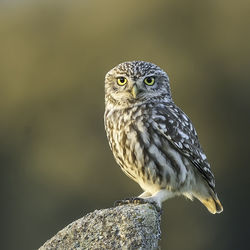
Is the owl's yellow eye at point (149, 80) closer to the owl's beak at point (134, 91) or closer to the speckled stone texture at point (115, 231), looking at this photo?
the owl's beak at point (134, 91)

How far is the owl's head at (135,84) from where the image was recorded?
8750mm

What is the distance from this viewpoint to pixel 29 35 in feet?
71.9

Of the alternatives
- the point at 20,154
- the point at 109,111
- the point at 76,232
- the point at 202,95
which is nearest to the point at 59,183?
the point at 20,154

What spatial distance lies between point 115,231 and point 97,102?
12337mm

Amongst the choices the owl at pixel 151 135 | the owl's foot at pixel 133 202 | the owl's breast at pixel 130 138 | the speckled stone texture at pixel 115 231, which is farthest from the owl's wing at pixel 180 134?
the speckled stone texture at pixel 115 231

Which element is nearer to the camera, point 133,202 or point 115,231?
point 115,231

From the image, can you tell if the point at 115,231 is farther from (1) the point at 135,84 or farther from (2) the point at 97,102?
(2) the point at 97,102

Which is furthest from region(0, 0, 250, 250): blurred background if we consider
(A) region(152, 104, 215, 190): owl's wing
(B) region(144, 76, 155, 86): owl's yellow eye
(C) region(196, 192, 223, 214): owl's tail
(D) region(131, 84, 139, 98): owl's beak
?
Result: (D) region(131, 84, 139, 98): owl's beak

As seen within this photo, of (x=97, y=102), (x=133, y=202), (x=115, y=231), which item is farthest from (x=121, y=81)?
(x=97, y=102)

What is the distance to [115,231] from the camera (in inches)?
280

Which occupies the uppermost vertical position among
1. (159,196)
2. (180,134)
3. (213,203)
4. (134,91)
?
(134,91)

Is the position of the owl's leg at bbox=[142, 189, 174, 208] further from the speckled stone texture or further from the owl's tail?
the speckled stone texture

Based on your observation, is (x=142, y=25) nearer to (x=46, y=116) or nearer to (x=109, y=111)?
(x=46, y=116)

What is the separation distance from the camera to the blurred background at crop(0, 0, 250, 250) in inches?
733
